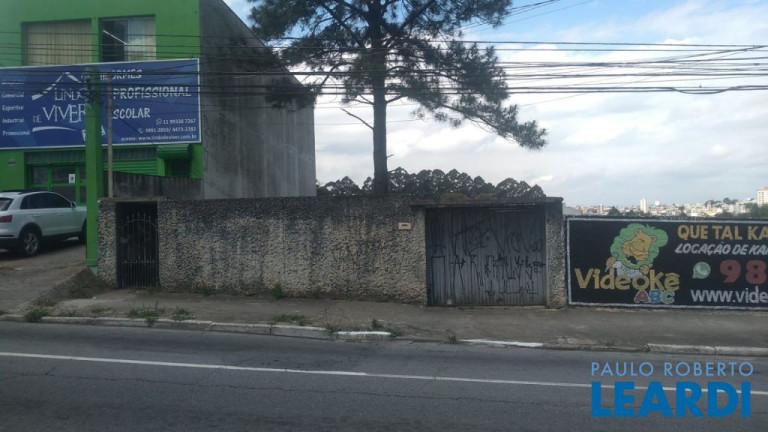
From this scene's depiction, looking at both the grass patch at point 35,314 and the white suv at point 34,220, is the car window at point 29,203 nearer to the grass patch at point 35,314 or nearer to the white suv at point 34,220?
the white suv at point 34,220

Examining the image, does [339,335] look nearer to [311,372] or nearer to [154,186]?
[311,372]

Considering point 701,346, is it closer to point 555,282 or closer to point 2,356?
point 555,282

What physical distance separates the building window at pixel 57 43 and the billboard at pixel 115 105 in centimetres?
68

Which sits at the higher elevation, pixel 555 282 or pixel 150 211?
pixel 150 211

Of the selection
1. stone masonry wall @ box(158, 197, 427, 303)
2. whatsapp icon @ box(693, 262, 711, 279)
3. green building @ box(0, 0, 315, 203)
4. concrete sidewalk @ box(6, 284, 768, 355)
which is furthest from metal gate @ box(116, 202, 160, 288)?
whatsapp icon @ box(693, 262, 711, 279)

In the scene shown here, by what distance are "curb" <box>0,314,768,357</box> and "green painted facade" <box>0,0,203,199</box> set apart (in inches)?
388

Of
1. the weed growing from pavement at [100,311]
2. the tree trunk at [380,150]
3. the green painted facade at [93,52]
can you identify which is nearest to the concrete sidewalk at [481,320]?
the weed growing from pavement at [100,311]

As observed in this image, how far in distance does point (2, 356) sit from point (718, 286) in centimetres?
1294

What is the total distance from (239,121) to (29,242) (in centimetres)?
1013

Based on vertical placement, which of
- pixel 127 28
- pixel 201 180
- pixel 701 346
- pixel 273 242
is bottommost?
pixel 701 346

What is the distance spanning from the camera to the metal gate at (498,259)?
12711 millimetres

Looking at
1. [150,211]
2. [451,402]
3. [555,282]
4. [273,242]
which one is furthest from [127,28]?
[451,402]

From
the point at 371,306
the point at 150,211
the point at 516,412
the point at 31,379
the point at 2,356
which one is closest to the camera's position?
the point at 516,412

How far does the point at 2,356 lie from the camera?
770 centimetres
